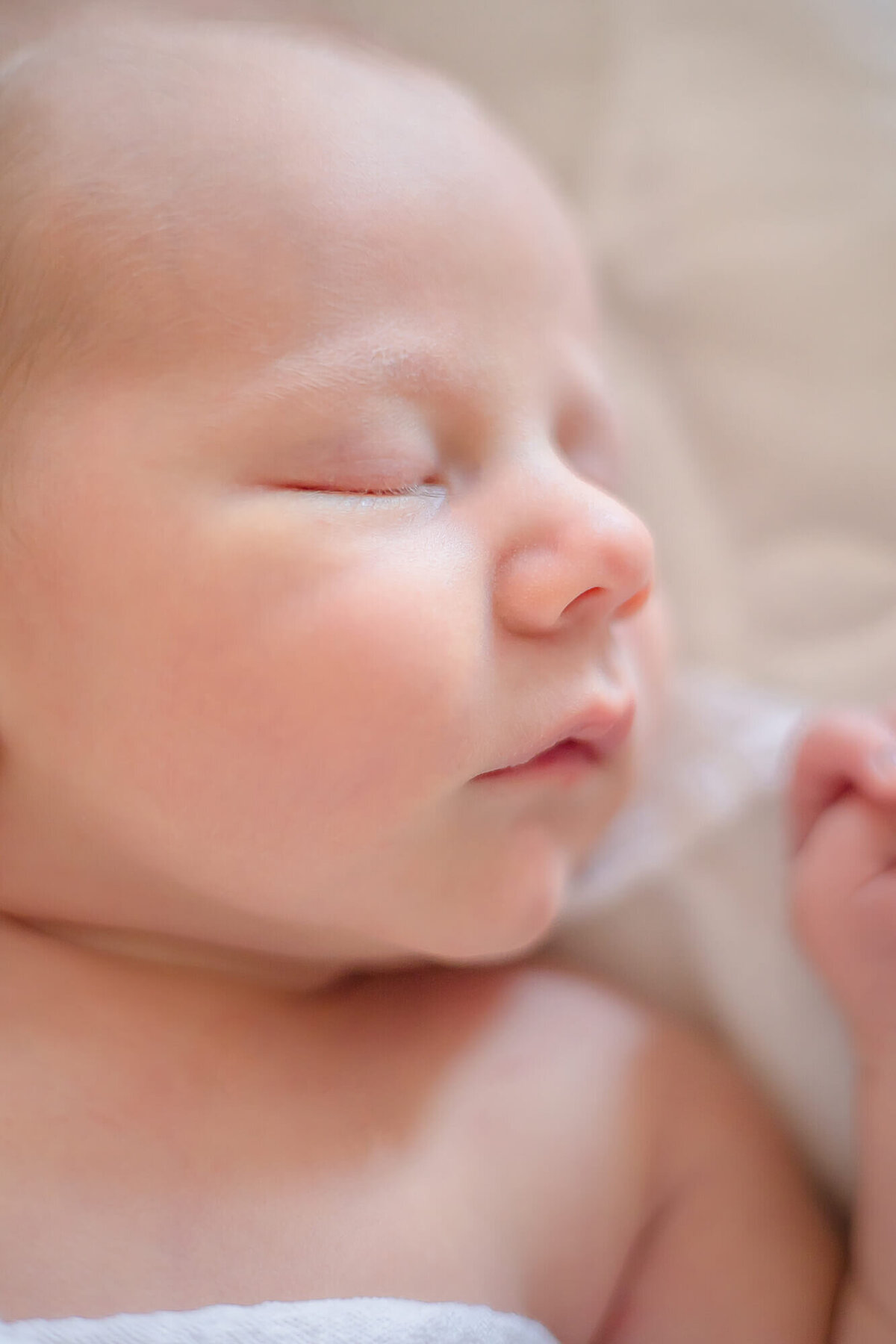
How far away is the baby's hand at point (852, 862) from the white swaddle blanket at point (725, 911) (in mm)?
78

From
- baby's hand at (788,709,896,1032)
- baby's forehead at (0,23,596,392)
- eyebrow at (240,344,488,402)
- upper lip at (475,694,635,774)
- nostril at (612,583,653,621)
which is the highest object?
baby's forehead at (0,23,596,392)

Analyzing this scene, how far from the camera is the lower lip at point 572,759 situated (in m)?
0.83

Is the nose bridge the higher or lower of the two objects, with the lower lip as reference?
higher

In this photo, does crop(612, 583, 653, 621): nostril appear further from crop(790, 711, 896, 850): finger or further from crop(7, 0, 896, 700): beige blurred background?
crop(7, 0, 896, 700): beige blurred background

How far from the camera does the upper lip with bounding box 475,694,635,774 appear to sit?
81 centimetres

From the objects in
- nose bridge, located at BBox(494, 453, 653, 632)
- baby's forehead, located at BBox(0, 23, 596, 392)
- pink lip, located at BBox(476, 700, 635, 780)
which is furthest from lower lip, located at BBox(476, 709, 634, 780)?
baby's forehead, located at BBox(0, 23, 596, 392)

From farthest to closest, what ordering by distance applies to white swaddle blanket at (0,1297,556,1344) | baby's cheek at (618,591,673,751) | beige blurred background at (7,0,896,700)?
beige blurred background at (7,0,896,700) → baby's cheek at (618,591,673,751) → white swaddle blanket at (0,1297,556,1344)

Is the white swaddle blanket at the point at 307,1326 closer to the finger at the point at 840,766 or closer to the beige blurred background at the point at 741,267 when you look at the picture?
the finger at the point at 840,766

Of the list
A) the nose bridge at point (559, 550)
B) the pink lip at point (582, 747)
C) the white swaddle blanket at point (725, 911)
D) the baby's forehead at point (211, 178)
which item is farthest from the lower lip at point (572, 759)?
the baby's forehead at point (211, 178)

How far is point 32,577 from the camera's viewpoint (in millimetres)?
747

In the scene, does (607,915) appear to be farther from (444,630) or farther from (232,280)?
(232,280)

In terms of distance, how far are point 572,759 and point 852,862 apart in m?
0.24

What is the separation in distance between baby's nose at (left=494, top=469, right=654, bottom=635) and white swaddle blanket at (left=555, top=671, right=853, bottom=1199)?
0.31m

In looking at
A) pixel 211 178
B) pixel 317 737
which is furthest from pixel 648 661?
pixel 211 178
